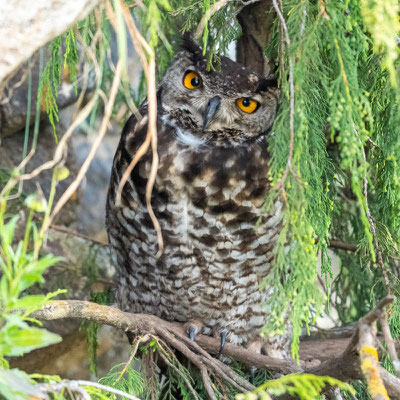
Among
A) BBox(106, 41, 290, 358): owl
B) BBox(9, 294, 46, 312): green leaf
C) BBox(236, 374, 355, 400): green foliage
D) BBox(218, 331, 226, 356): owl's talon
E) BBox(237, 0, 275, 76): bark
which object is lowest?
BBox(218, 331, 226, 356): owl's talon

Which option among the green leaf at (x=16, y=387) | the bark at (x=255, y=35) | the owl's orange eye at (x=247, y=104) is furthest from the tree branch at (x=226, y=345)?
the bark at (x=255, y=35)

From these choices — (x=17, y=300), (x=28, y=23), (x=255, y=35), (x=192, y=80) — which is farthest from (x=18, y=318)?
(x=255, y=35)

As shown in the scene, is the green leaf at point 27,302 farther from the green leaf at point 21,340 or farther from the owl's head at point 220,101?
the owl's head at point 220,101

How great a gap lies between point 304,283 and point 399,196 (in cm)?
36

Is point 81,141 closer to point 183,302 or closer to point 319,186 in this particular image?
point 183,302

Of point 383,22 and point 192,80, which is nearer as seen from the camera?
point 383,22


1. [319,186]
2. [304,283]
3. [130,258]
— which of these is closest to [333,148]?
[130,258]

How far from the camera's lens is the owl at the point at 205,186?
1.94 metres

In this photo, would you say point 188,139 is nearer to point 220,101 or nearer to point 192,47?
point 220,101

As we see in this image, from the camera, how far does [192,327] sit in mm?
2266

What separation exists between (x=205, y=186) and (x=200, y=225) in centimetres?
14

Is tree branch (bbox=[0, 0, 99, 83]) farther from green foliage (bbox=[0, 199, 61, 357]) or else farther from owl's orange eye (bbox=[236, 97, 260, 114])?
owl's orange eye (bbox=[236, 97, 260, 114])

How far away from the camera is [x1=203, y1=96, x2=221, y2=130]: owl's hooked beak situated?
1944 mm

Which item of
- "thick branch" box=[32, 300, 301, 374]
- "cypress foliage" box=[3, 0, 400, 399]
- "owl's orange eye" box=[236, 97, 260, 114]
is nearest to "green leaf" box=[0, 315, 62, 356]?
"thick branch" box=[32, 300, 301, 374]
